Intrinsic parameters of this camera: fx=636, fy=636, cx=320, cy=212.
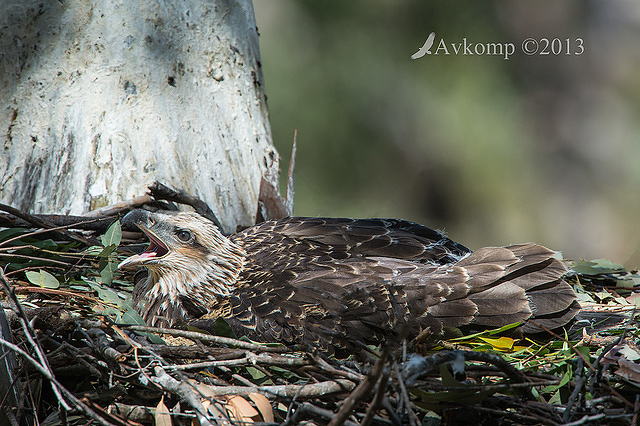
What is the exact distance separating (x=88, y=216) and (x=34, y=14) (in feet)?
5.09

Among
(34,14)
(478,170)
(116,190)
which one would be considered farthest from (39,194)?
(478,170)

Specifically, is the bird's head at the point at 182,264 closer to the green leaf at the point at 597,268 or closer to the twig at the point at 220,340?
the twig at the point at 220,340

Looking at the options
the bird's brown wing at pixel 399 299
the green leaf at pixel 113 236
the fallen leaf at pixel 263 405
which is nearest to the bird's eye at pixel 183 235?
the green leaf at pixel 113 236

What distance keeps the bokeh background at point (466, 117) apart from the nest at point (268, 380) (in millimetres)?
7187

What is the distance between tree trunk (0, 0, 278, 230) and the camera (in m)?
4.19

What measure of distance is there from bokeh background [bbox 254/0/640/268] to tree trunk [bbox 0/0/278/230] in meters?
5.43

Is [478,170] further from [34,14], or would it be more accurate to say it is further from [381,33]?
[34,14]

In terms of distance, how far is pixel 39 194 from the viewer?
13.8 ft

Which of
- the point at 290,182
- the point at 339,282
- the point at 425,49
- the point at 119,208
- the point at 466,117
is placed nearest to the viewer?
the point at 339,282

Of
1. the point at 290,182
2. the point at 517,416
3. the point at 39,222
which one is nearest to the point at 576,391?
the point at 517,416

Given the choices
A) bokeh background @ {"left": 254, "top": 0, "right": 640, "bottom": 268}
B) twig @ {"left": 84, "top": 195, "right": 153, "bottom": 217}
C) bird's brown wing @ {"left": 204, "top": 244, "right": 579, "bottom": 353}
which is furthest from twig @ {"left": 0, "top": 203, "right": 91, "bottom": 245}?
bokeh background @ {"left": 254, "top": 0, "right": 640, "bottom": 268}

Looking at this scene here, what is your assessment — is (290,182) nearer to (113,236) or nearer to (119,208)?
(119,208)

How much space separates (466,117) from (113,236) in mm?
7635

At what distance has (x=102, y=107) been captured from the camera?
4254 mm
